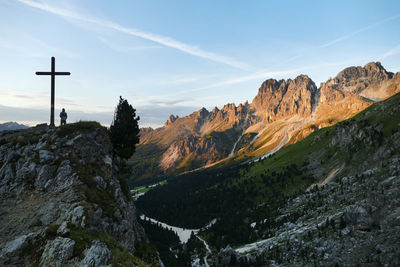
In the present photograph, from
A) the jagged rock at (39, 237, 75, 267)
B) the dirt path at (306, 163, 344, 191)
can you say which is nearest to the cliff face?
the jagged rock at (39, 237, 75, 267)

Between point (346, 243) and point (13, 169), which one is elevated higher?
point (13, 169)

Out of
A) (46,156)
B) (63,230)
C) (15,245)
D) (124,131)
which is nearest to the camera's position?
(15,245)

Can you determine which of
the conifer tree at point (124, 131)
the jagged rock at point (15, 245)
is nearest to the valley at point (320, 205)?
the conifer tree at point (124, 131)

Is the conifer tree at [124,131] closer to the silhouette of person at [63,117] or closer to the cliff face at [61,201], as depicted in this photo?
the cliff face at [61,201]

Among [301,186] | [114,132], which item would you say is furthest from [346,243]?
[301,186]

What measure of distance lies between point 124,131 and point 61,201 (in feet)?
61.5

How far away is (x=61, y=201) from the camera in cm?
2325

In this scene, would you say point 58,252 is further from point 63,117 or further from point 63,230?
point 63,117

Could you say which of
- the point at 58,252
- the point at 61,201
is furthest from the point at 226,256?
the point at 58,252

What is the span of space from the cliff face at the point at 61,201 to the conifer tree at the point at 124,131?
3.30 m

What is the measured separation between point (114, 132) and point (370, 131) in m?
142

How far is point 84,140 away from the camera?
108ft

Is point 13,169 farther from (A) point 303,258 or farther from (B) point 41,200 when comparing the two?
(A) point 303,258

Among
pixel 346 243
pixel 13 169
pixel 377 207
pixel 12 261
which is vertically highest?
pixel 13 169
